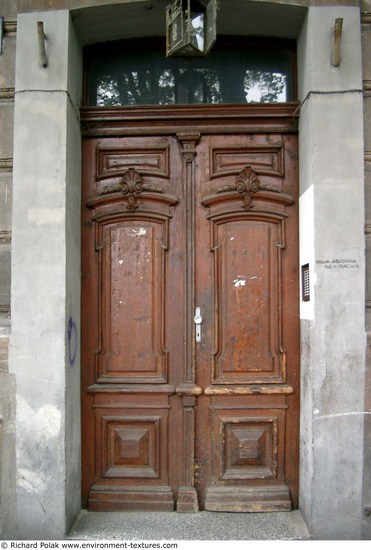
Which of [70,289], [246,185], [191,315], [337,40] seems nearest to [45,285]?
[70,289]

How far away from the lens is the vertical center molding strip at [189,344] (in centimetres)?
411

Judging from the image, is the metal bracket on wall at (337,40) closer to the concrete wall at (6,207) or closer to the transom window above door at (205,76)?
the transom window above door at (205,76)

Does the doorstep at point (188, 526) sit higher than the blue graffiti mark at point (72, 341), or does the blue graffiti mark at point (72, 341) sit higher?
the blue graffiti mark at point (72, 341)

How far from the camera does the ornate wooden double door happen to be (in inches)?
163

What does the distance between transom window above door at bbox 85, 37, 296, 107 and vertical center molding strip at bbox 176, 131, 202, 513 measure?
457mm

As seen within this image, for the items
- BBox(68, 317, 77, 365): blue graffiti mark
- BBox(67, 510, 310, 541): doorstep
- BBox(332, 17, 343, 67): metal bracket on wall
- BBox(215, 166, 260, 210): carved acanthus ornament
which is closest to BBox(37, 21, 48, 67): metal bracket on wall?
BBox(215, 166, 260, 210): carved acanthus ornament

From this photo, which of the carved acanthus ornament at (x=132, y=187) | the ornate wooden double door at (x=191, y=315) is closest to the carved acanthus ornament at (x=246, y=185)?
the ornate wooden double door at (x=191, y=315)

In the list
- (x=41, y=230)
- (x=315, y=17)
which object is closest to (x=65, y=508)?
(x=41, y=230)

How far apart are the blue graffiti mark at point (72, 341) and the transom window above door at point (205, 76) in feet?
6.69

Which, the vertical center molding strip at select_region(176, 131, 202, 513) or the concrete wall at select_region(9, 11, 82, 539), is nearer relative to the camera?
the concrete wall at select_region(9, 11, 82, 539)

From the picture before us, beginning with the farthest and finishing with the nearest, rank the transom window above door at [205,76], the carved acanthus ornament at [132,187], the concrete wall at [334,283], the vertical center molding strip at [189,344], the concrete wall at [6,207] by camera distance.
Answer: the transom window above door at [205,76], the carved acanthus ornament at [132,187], the vertical center molding strip at [189,344], the concrete wall at [6,207], the concrete wall at [334,283]

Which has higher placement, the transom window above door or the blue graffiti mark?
the transom window above door

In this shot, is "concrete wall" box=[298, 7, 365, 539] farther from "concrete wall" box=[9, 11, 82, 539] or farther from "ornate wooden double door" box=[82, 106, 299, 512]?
"concrete wall" box=[9, 11, 82, 539]

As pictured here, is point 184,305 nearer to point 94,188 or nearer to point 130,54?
point 94,188
